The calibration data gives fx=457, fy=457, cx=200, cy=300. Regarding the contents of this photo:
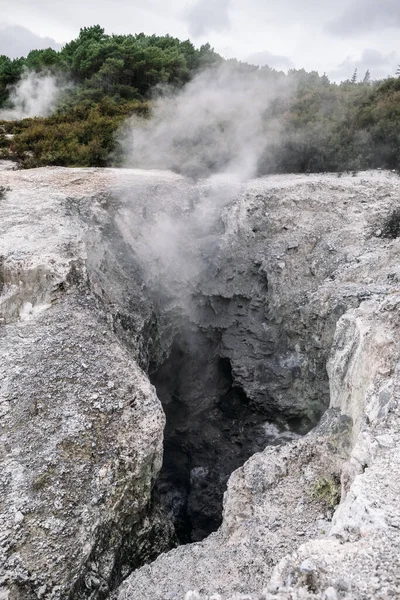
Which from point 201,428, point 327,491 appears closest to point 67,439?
point 327,491

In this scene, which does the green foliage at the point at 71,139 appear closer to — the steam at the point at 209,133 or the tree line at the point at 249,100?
the tree line at the point at 249,100

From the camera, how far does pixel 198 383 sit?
12.5 m

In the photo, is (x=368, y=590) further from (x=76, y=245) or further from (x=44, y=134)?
(x=44, y=134)

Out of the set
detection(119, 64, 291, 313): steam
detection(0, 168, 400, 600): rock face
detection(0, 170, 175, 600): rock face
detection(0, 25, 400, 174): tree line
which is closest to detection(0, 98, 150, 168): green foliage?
detection(0, 25, 400, 174): tree line

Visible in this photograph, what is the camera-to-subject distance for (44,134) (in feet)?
56.2

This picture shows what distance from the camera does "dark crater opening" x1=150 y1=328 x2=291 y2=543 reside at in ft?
36.3

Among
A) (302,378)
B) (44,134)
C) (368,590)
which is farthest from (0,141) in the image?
(368,590)

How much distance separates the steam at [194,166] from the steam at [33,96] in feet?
28.6

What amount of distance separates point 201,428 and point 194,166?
796cm

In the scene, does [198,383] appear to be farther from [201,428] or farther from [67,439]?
[67,439]

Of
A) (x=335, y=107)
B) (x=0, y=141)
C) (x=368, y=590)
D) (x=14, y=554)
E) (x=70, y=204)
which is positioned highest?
(x=335, y=107)

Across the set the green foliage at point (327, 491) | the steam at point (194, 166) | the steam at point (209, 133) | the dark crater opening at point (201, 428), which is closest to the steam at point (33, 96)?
the steam at point (194, 166)

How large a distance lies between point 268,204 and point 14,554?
9357 millimetres

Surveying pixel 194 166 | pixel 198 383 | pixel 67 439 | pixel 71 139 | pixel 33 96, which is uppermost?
pixel 33 96
